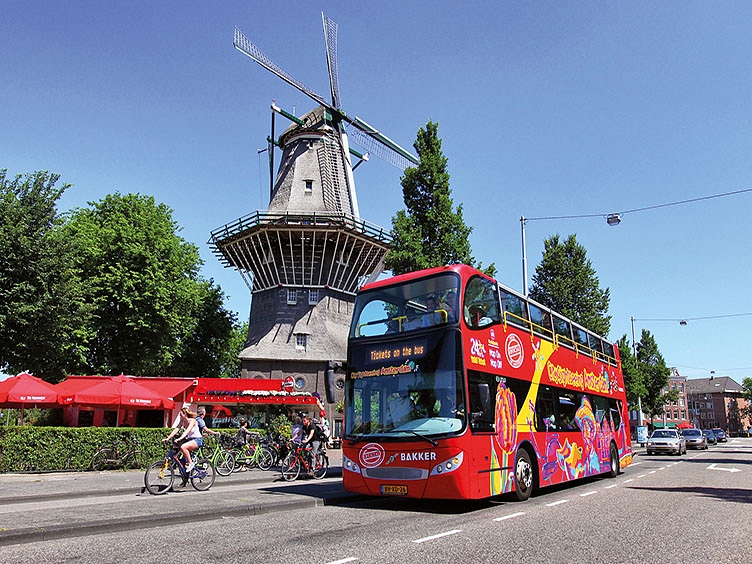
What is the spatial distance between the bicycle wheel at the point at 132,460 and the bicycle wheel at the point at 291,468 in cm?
621

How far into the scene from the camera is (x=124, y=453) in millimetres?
19250

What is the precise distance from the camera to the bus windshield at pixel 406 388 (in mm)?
10016

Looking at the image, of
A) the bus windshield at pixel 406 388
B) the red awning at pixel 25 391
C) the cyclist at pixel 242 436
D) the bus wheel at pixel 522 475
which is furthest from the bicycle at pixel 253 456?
the bus wheel at pixel 522 475

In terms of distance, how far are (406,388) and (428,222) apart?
16264 mm

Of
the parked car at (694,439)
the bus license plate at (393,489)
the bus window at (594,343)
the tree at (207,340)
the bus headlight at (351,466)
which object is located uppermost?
the tree at (207,340)

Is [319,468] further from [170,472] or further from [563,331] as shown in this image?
A: [563,331]

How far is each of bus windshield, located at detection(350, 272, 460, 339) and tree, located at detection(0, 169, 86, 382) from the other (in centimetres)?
1378

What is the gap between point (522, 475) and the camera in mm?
11727

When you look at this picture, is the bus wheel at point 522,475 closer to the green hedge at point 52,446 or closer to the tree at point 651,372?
the green hedge at point 52,446

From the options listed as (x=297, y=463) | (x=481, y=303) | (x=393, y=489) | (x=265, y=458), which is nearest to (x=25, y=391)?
(x=265, y=458)

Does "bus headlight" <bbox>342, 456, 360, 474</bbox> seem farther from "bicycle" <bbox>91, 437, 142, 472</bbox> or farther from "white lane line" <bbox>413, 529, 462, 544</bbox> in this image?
"bicycle" <bbox>91, 437, 142, 472</bbox>

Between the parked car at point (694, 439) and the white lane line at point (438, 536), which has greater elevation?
the white lane line at point (438, 536)

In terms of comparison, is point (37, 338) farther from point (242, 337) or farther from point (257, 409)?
point (242, 337)

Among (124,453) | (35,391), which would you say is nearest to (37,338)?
(35,391)
